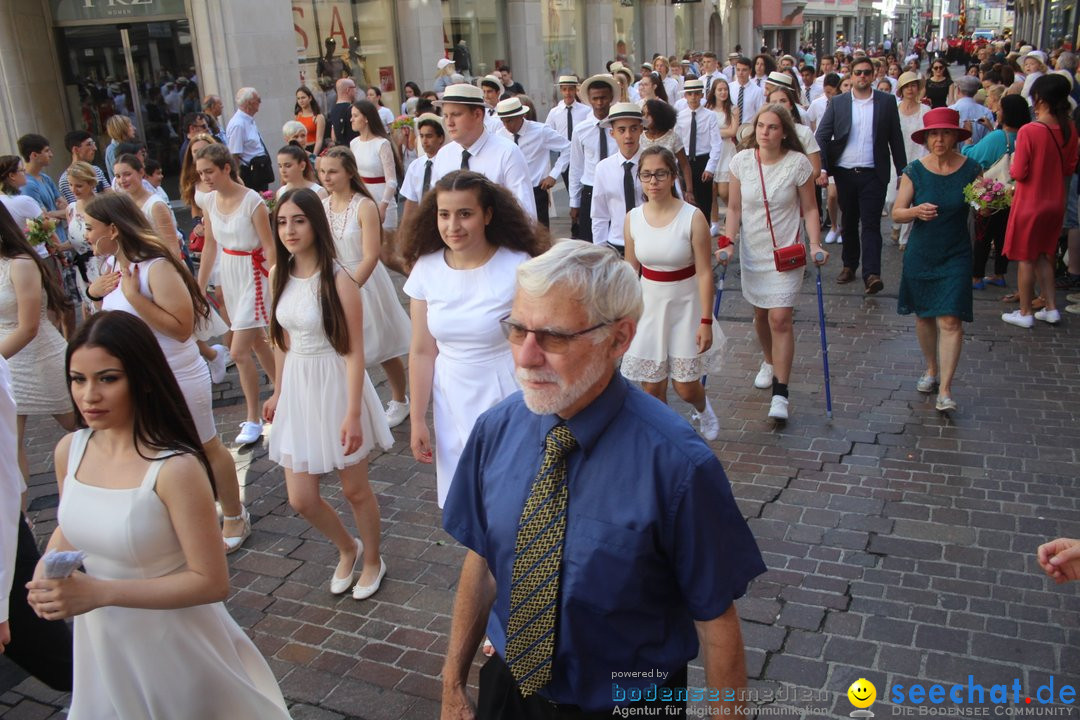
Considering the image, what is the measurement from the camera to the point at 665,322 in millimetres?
6066

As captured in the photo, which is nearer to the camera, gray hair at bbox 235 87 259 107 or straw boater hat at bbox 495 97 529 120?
straw boater hat at bbox 495 97 529 120

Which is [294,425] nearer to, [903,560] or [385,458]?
[385,458]

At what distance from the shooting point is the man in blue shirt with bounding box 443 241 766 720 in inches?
87.9

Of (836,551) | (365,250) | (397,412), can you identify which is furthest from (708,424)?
(365,250)

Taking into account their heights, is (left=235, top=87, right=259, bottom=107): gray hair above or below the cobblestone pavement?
above

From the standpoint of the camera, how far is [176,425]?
3008 mm

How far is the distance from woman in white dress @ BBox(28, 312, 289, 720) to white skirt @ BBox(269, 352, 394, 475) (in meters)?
1.66

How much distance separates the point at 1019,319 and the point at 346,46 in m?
16.2

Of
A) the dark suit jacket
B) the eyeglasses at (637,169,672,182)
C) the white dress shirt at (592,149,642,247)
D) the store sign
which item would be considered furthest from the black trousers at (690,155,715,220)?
the store sign

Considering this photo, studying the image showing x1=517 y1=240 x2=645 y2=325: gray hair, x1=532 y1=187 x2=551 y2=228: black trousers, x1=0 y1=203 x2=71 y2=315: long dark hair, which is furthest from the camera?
x1=532 y1=187 x2=551 y2=228: black trousers

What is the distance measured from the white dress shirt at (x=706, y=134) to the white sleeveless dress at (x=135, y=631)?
9.94 metres

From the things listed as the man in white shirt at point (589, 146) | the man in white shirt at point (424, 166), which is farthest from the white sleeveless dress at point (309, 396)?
the man in white shirt at point (589, 146)

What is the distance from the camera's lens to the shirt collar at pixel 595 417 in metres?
2.31

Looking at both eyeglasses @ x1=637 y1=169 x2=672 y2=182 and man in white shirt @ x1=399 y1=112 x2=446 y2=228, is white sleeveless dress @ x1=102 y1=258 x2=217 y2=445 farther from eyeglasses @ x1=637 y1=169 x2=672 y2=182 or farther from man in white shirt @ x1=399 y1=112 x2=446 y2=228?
man in white shirt @ x1=399 y1=112 x2=446 y2=228
